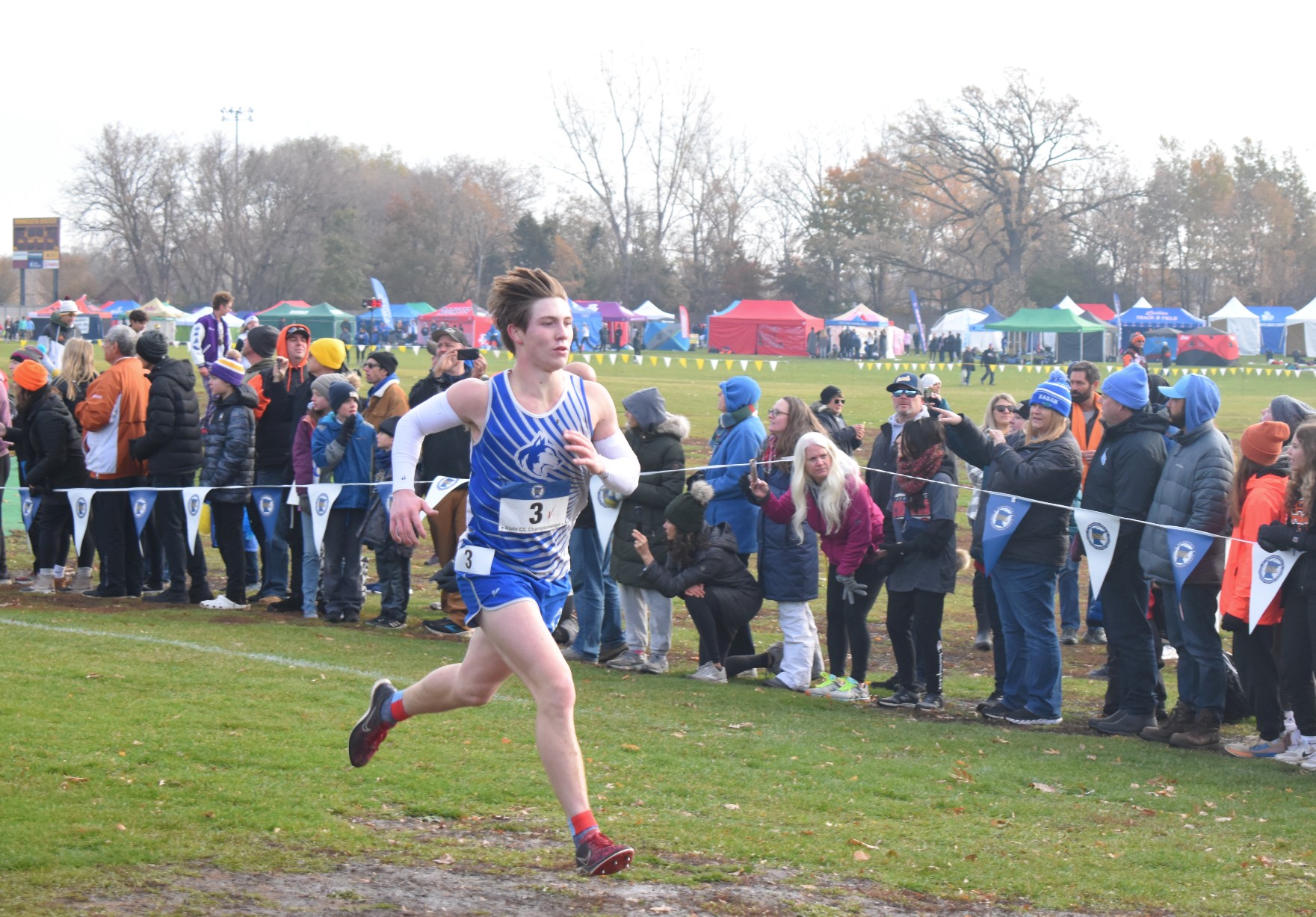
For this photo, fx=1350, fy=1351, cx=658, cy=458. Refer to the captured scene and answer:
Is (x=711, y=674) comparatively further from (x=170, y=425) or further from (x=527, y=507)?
(x=170, y=425)

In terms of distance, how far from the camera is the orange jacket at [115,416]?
1141 cm

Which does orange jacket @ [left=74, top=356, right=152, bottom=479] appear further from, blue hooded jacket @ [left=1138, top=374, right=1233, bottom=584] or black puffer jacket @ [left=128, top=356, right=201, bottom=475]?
blue hooded jacket @ [left=1138, top=374, right=1233, bottom=584]

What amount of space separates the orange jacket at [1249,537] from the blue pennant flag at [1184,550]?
16 cm

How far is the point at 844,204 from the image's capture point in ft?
327

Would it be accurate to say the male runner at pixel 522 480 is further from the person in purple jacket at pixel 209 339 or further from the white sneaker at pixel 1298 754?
the person in purple jacket at pixel 209 339

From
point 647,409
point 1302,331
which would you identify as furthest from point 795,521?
point 1302,331

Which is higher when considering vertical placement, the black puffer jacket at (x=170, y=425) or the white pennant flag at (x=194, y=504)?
the black puffer jacket at (x=170, y=425)

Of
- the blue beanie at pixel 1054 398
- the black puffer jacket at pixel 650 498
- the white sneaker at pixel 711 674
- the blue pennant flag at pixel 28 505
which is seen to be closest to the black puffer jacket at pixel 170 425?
the blue pennant flag at pixel 28 505

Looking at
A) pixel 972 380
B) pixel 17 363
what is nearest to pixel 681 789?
pixel 17 363

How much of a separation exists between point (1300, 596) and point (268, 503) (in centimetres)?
793

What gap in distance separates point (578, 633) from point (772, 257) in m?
94.4

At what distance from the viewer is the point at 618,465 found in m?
5.05

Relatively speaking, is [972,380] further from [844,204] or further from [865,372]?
[844,204]

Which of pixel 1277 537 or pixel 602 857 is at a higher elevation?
pixel 1277 537
